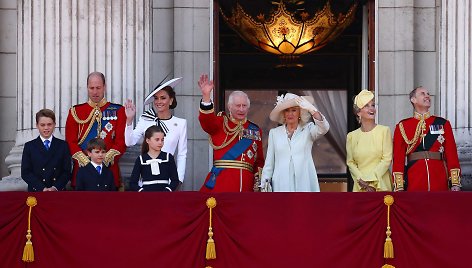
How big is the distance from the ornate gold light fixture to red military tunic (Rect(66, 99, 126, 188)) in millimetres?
4832

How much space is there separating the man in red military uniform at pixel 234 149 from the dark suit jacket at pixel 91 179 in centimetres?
102

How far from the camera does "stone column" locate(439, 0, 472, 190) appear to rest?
1656 cm

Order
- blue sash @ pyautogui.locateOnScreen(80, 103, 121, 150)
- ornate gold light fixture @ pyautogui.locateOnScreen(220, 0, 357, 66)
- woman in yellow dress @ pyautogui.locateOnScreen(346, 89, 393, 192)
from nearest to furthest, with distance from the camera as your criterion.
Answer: woman in yellow dress @ pyautogui.locateOnScreen(346, 89, 393, 192)
blue sash @ pyautogui.locateOnScreen(80, 103, 121, 150)
ornate gold light fixture @ pyautogui.locateOnScreen(220, 0, 357, 66)

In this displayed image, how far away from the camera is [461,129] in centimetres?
1648

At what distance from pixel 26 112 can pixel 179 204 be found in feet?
11.7

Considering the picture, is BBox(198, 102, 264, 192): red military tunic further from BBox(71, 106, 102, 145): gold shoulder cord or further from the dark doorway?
the dark doorway

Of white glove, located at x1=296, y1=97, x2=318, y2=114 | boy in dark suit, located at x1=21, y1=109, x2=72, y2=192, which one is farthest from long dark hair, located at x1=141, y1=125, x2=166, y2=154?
white glove, located at x1=296, y1=97, x2=318, y2=114

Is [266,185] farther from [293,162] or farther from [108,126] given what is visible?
[108,126]

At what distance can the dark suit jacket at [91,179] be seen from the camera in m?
14.5

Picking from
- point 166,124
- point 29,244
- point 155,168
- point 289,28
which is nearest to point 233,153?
point 166,124

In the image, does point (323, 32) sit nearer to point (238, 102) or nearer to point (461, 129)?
point (461, 129)

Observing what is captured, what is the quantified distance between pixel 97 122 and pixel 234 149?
1.57 m

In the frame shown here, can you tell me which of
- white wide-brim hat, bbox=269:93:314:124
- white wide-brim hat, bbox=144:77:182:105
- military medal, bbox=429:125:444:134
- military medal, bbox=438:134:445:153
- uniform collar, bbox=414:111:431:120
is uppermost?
white wide-brim hat, bbox=144:77:182:105

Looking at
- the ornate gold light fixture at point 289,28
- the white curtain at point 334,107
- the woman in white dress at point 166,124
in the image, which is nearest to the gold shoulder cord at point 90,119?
Result: the woman in white dress at point 166,124
